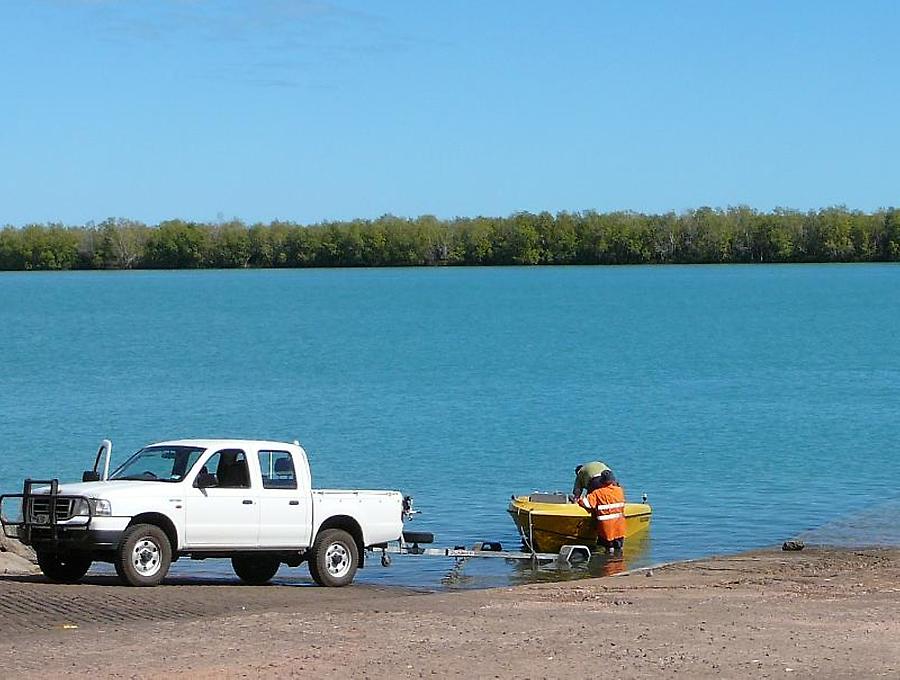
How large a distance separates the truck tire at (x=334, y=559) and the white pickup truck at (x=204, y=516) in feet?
0.04

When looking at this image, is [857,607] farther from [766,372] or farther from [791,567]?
[766,372]

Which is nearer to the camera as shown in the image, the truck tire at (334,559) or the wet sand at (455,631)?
the wet sand at (455,631)

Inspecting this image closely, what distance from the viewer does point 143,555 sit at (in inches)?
737

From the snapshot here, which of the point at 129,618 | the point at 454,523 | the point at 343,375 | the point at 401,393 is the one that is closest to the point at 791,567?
the point at 454,523

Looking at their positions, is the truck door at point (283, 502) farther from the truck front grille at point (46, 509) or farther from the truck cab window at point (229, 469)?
the truck front grille at point (46, 509)

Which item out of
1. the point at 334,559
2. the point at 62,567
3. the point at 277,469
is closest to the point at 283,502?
the point at 277,469

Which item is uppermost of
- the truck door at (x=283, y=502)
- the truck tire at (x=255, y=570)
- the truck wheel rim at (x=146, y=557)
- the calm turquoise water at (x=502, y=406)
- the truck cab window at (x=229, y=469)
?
the truck cab window at (x=229, y=469)

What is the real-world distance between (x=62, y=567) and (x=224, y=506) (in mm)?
2055

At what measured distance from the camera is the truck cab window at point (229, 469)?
768 inches

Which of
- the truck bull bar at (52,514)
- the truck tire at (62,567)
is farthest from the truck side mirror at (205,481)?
the truck tire at (62,567)

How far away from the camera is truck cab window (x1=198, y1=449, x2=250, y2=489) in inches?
768

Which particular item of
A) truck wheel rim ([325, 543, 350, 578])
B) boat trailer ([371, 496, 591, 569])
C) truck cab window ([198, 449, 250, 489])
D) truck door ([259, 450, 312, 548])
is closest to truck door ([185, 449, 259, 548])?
truck cab window ([198, 449, 250, 489])

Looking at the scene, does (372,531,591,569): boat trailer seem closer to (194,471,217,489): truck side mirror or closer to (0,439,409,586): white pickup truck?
(0,439,409,586): white pickup truck

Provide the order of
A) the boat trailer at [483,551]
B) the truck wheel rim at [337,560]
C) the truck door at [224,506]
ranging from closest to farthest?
the truck door at [224,506], the truck wheel rim at [337,560], the boat trailer at [483,551]
